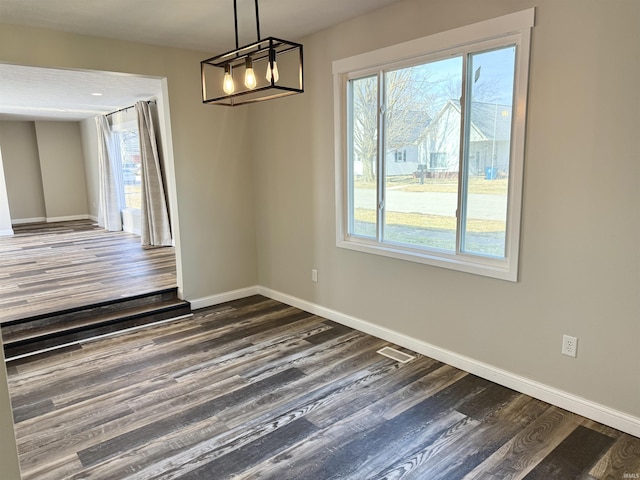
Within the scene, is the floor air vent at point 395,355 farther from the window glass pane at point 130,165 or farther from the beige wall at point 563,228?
the window glass pane at point 130,165

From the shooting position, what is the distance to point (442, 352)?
3178 millimetres

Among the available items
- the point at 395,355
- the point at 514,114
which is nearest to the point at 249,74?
the point at 514,114

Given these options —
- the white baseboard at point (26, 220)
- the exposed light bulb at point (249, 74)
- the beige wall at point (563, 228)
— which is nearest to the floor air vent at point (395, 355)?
the beige wall at point (563, 228)

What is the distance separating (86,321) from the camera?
12.7 feet

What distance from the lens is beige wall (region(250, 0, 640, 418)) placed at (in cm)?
218

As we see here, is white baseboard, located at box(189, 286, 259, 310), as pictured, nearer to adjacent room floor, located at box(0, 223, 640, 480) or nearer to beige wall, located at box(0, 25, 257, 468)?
beige wall, located at box(0, 25, 257, 468)

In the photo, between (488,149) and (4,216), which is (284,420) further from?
(4,216)

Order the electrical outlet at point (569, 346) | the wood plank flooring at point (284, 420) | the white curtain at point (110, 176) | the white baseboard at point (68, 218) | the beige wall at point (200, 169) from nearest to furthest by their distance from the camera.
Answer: the wood plank flooring at point (284, 420) → the electrical outlet at point (569, 346) → the beige wall at point (200, 169) → the white curtain at point (110, 176) → the white baseboard at point (68, 218)

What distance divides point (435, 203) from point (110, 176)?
7.67 m

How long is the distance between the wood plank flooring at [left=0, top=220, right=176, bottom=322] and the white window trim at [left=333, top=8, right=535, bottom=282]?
2.34 m

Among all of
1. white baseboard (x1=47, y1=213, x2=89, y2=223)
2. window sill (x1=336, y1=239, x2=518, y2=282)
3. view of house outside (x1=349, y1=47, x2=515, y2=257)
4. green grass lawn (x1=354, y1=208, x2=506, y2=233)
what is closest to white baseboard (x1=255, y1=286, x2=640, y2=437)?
window sill (x1=336, y1=239, x2=518, y2=282)

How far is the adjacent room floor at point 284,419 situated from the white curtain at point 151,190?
350cm

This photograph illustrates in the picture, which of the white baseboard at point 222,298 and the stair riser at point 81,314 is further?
the white baseboard at point 222,298

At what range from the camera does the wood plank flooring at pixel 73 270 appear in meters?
4.20
